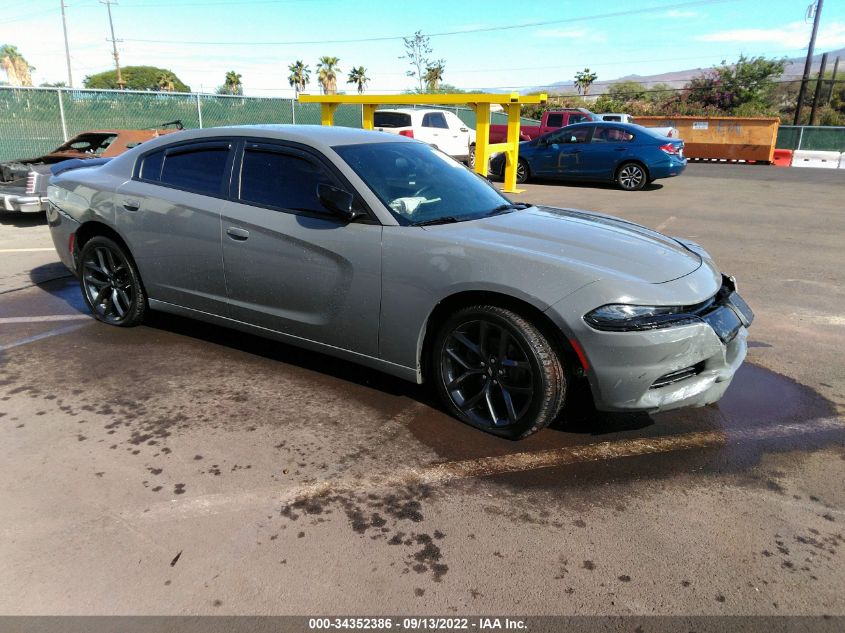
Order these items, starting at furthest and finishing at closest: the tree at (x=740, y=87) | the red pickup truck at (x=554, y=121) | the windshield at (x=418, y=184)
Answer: the tree at (x=740, y=87) → the red pickup truck at (x=554, y=121) → the windshield at (x=418, y=184)

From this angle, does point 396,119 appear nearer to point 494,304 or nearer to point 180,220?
point 180,220

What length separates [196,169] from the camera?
432 centimetres

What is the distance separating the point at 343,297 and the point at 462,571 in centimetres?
176

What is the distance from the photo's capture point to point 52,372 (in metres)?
4.15

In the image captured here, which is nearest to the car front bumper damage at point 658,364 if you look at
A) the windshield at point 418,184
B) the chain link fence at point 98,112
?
the windshield at point 418,184

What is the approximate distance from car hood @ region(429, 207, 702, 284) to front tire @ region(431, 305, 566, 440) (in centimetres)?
40

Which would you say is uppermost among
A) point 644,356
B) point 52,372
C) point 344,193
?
point 344,193

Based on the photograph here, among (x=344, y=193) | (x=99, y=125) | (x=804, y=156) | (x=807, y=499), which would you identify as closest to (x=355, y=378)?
(x=344, y=193)

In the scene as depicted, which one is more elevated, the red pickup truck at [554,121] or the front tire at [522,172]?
the red pickup truck at [554,121]

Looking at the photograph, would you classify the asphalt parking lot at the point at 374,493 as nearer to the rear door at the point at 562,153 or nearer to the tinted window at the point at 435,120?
the rear door at the point at 562,153

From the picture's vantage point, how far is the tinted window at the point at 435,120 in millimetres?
17016

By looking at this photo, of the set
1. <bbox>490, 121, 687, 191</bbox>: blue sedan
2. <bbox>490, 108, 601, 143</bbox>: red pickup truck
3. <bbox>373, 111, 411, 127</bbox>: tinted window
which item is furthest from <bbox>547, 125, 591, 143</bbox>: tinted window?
<bbox>490, 108, 601, 143</bbox>: red pickup truck

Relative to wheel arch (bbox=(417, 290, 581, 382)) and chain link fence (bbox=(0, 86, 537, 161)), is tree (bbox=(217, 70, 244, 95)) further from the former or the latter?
wheel arch (bbox=(417, 290, 581, 382))

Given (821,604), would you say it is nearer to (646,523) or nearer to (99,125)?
(646,523)
